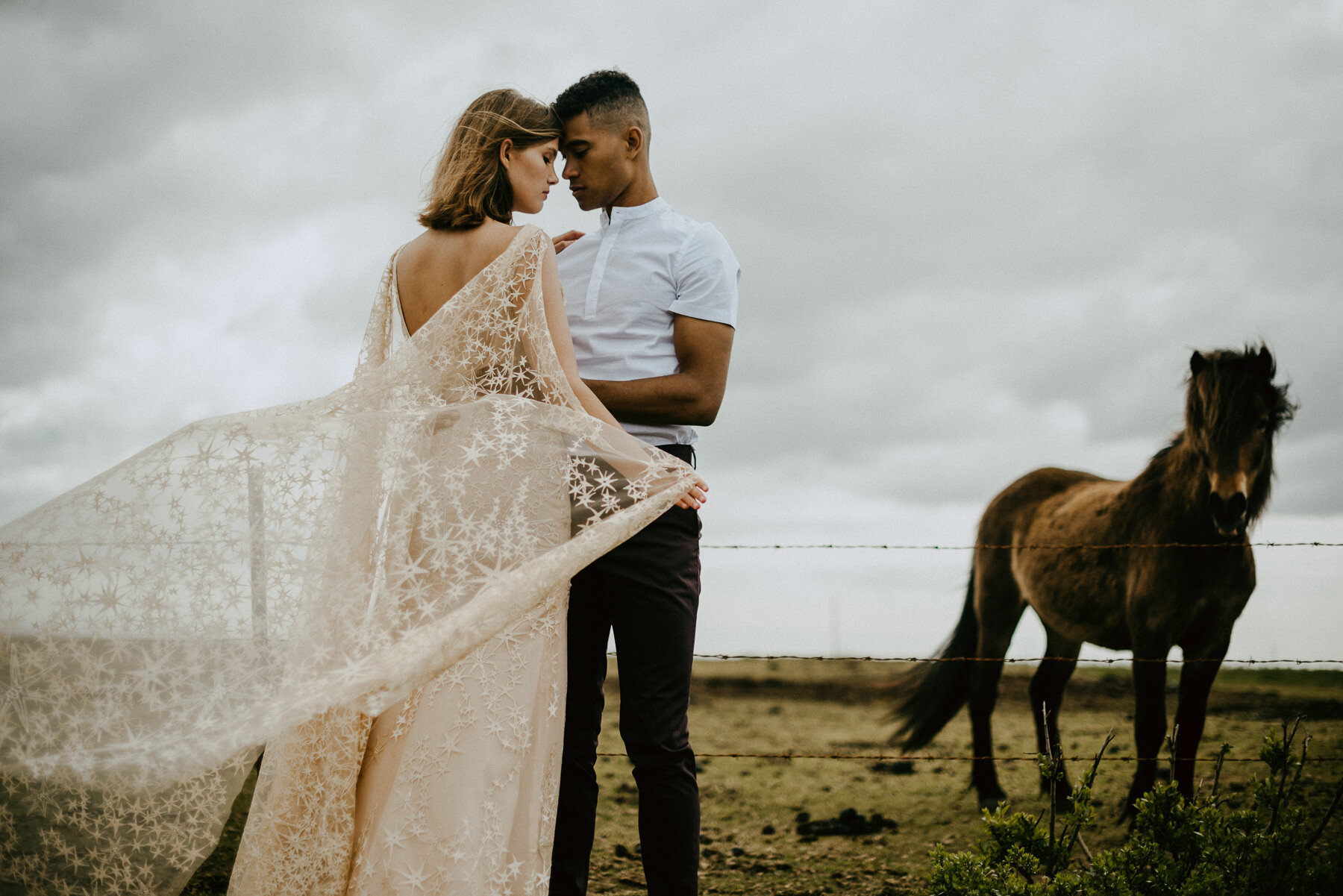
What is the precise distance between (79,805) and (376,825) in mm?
617

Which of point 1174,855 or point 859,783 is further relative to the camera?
point 859,783

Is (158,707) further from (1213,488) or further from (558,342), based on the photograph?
(1213,488)

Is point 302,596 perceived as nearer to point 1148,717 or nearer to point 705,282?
point 705,282

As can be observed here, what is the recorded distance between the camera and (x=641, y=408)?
6.95ft

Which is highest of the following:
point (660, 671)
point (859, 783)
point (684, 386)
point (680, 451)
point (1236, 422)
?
point (1236, 422)

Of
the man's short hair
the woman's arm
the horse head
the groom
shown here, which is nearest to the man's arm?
the groom

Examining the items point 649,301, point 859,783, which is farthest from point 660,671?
point 859,783

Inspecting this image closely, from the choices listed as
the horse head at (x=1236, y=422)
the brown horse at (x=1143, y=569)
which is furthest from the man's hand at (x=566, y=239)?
the horse head at (x=1236, y=422)

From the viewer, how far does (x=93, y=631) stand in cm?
177

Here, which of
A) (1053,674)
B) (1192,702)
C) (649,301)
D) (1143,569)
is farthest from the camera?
(1053,674)

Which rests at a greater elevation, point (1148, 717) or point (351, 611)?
point (351, 611)

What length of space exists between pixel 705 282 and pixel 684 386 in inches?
10.5

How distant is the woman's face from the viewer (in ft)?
6.59

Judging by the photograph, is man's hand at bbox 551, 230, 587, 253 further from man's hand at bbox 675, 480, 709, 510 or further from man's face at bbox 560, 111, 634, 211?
man's hand at bbox 675, 480, 709, 510
